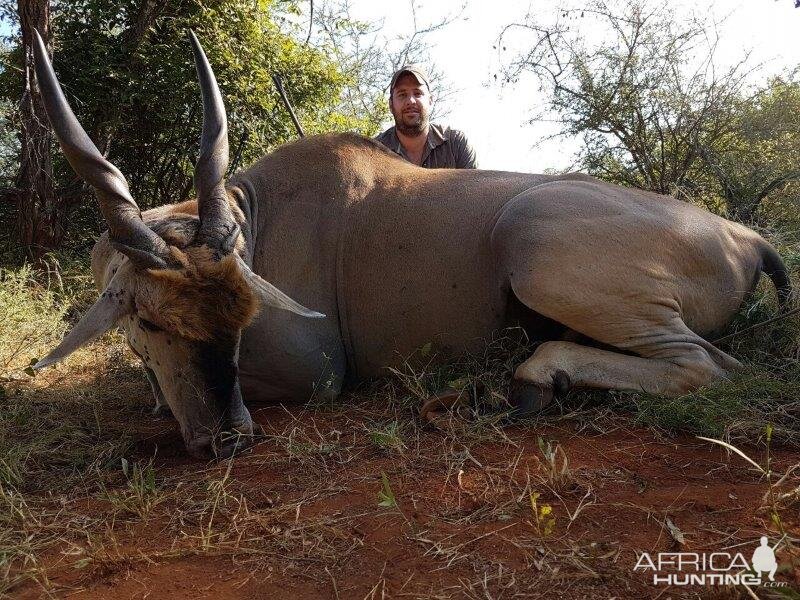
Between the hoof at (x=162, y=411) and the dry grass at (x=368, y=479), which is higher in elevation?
the dry grass at (x=368, y=479)

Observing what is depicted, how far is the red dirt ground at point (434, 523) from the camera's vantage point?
1.88 m

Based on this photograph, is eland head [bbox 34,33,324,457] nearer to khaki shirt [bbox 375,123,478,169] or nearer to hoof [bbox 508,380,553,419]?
hoof [bbox 508,380,553,419]

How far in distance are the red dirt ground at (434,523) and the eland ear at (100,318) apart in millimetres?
674

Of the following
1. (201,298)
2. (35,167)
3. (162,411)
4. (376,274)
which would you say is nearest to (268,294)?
(201,298)

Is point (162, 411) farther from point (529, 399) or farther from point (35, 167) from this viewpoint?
point (35, 167)

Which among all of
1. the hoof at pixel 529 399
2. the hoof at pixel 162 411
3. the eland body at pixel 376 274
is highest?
the eland body at pixel 376 274

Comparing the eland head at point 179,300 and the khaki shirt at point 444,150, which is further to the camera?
the khaki shirt at point 444,150

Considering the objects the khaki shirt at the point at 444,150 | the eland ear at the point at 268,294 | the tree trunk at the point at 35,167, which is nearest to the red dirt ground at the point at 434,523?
the eland ear at the point at 268,294

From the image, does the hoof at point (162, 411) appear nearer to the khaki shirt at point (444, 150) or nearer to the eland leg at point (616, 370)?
the eland leg at point (616, 370)

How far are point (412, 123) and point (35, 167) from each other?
13.2ft

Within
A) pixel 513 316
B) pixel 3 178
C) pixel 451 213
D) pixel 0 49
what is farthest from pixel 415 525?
pixel 0 49

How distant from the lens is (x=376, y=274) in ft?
12.6

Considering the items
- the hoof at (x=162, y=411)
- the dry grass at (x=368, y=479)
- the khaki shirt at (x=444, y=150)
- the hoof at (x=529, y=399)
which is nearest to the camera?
the dry grass at (x=368, y=479)

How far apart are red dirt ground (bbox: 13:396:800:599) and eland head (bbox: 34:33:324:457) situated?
0.83ft
